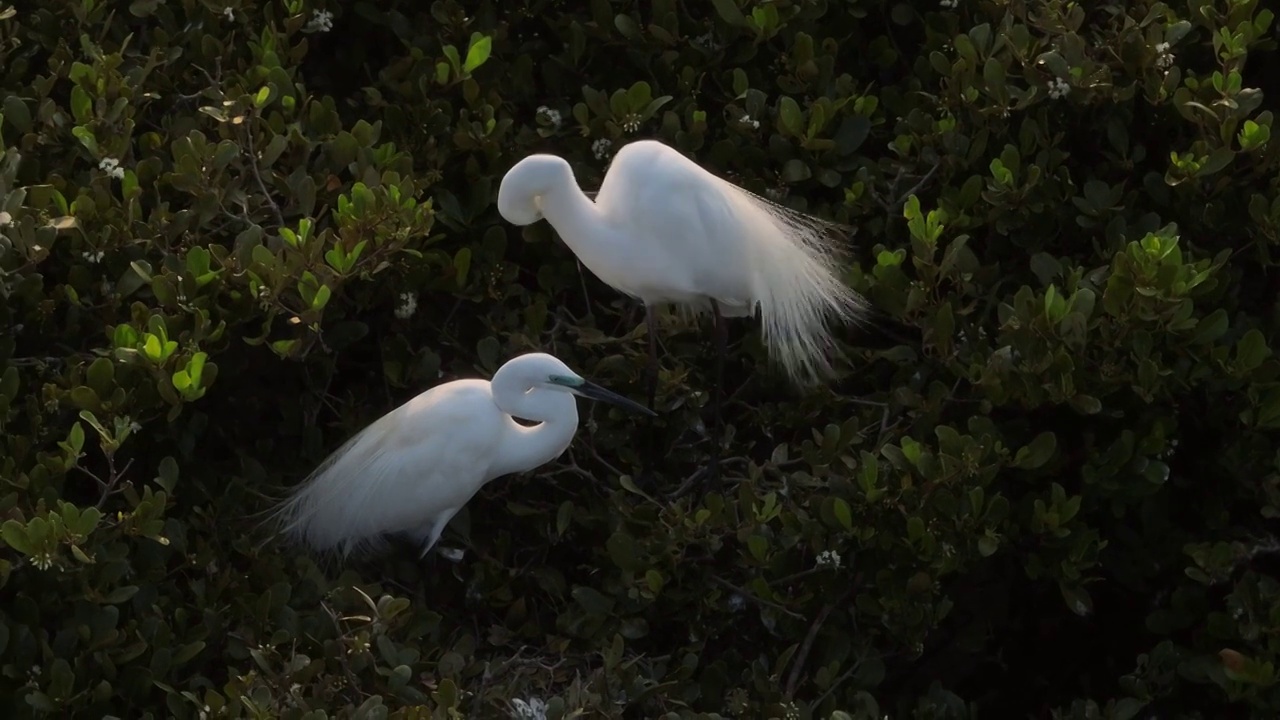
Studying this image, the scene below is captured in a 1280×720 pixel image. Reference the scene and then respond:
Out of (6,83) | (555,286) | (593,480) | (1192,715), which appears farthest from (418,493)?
(1192,715)

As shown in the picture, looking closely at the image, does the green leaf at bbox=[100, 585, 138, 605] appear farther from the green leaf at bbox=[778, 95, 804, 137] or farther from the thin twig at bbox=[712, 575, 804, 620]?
the green leaf at bbox=[778, 95, 804, 137]

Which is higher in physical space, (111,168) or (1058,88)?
(111,168)

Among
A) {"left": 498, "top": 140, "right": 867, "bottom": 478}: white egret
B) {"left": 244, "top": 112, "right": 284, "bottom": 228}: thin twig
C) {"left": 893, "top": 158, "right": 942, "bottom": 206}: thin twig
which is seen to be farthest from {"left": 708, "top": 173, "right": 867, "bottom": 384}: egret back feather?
{"left": 244, "top": 112, "right": 284, "bottom": 228}: thin twig

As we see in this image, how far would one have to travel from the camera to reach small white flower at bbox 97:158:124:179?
2.87m

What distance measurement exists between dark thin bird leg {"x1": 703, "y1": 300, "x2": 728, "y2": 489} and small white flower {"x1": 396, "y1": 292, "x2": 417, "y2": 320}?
645 millimetres

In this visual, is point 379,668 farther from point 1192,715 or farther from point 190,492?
point 1192,715

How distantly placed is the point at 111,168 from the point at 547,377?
3.01 feet

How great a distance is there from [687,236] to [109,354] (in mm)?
1162

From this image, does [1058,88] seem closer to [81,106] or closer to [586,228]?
[586,228]

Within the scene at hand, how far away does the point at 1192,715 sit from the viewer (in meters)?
2.75

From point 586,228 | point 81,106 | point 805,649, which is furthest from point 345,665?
point 81,106

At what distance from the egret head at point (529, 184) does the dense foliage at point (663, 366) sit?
0.49ft

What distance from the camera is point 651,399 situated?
10.2 ft

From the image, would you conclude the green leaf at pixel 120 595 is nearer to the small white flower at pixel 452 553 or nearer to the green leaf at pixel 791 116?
the small white flower at pixel 452 553
